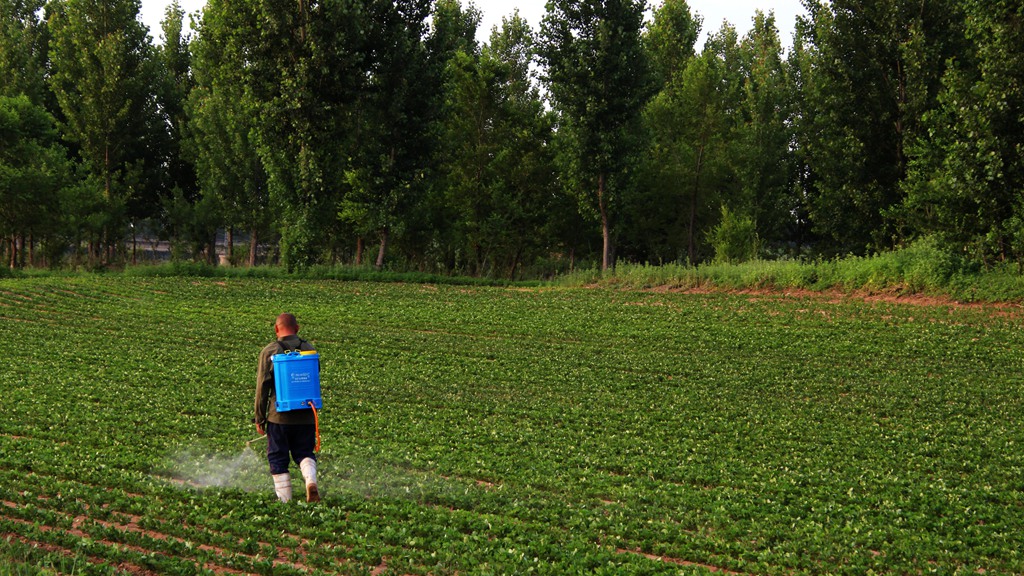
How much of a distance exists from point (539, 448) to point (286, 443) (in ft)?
17.7

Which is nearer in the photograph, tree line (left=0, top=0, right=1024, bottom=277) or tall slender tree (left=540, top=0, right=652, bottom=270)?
tree line (left=0, top=0, right=1024, bottom=277)

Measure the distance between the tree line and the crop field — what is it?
43.1 feet

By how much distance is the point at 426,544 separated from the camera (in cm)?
972

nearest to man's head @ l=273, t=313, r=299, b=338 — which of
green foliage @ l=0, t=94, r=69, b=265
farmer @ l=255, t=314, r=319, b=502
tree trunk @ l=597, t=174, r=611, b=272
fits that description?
farmer @ l=255, t=314, r=319, b=502

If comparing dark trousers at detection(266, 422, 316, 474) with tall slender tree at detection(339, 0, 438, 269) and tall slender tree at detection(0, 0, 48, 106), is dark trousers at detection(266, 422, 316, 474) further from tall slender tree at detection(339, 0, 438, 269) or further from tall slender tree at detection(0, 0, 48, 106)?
tall slender tree at detection(0, 0, 48, 106)

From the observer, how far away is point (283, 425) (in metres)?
10.7

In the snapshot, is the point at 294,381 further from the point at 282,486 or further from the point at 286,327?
the point at 282,486

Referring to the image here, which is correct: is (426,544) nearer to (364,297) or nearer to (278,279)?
(364,297)

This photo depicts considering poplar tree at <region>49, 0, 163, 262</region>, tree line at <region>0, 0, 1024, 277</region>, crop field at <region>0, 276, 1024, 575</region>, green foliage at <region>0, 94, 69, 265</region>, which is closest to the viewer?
crop field at <region>0, 276, 1024, 575</region>

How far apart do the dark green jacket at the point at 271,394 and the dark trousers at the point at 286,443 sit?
0.42 ft

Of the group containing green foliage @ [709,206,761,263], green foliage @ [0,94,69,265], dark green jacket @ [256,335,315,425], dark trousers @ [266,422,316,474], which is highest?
green foliage @ [0,94,69,265]

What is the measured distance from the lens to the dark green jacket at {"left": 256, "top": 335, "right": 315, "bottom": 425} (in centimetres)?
1063

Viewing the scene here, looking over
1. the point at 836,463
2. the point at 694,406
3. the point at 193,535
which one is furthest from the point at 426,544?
the point at 694,406

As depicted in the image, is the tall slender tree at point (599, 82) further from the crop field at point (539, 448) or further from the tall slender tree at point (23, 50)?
the tall slender tree at point (23, 50)
